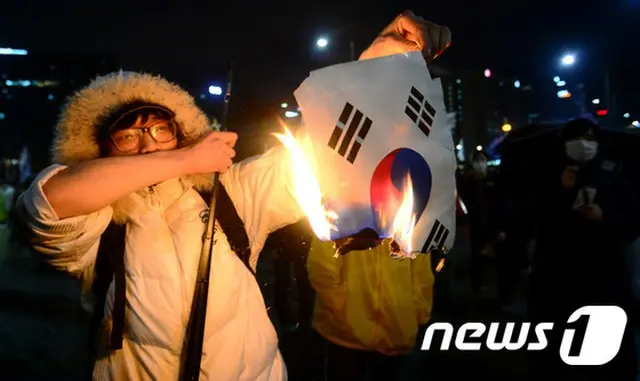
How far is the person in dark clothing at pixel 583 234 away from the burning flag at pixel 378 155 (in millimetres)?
2783

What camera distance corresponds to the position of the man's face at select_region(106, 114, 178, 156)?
215 centimetres

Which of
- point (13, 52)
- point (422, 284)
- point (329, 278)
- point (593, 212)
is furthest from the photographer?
point (13, 52)

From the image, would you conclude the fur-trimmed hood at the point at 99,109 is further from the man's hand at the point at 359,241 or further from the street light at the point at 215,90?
the man's hand at the point at 359,241

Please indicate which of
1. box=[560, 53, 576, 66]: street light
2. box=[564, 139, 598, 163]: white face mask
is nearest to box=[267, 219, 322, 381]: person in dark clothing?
box=[564, 139, 598, 163]: white face mask

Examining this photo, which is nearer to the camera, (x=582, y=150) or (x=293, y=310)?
(x=582, y=150)

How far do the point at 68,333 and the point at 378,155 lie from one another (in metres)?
6.58

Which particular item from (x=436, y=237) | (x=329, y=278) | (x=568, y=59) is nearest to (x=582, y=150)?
(x=329, y=278)

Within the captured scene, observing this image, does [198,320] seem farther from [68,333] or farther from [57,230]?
[68,333]

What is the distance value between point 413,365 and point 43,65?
33200 millimetres

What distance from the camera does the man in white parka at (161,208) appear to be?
189 cm

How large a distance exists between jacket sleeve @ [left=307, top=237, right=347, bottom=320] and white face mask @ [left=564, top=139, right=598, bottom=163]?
2.25 m

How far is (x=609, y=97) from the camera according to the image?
679 inches

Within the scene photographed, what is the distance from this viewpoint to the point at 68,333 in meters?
7.27

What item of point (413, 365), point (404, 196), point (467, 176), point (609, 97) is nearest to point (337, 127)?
point (404, 196)
